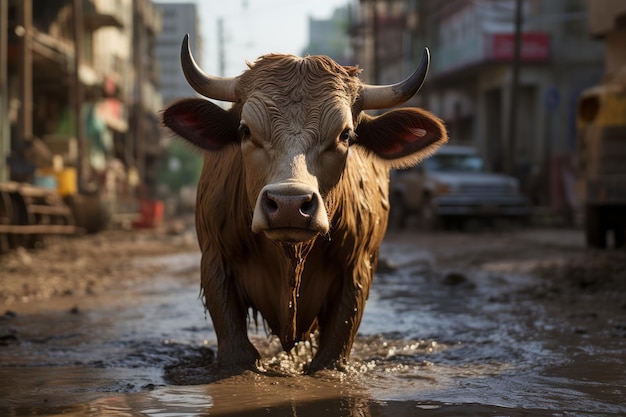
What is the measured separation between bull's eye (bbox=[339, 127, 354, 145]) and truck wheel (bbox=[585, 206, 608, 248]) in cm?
881

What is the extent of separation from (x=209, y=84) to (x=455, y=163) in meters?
17.4

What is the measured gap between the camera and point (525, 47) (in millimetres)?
37312

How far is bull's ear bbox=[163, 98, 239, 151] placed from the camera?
5441 millimetres

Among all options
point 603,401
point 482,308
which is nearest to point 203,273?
point 603,401

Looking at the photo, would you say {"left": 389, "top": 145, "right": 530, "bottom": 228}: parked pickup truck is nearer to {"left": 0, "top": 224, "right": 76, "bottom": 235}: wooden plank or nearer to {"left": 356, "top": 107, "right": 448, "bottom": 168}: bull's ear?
{"left": 0, "top": 224, "right": 76, "bottom": 235}: wooden plank

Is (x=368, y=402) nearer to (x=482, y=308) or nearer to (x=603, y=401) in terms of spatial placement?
(x=603, y=401)

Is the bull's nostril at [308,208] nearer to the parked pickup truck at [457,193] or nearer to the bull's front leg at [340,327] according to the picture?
the bull's front leg at [340,327]

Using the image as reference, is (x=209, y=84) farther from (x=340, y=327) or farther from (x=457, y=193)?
(x=457, y=193)

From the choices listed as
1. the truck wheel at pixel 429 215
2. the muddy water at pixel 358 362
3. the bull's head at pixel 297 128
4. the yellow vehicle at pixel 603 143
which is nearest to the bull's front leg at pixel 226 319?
the muddy water at pixel 358 362

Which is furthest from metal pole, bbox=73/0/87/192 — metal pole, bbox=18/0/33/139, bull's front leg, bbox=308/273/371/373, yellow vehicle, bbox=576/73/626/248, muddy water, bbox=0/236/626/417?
bull's front leg, bbox=308/273/371/373

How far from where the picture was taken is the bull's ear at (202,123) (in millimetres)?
5441

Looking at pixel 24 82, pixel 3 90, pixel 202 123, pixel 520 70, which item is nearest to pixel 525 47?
pixel 520 70

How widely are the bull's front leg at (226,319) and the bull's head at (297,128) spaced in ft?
1.88

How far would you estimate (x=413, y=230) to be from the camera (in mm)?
22781
